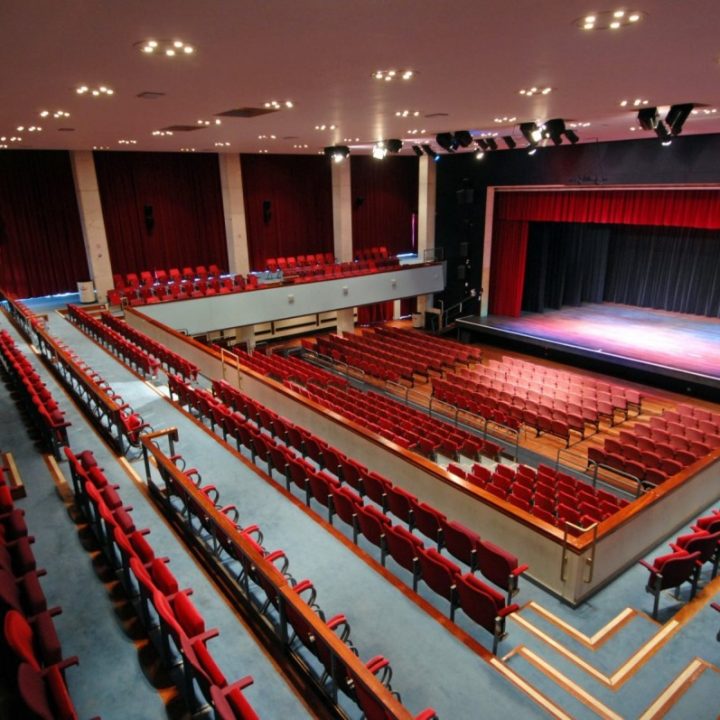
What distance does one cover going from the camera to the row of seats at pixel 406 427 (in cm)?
837

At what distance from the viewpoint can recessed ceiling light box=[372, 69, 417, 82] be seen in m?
5.84

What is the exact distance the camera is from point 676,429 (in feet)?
31.5

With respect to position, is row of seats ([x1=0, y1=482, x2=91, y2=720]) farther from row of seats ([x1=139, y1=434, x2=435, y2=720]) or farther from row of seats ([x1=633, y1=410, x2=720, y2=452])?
row of seats ([x1=633, y1=410, x2=720, y2=452])

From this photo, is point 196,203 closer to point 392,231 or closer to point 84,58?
point 392,231

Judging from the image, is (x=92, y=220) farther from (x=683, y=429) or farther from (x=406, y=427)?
(x=683, y=429)

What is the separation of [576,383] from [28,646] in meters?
11.9

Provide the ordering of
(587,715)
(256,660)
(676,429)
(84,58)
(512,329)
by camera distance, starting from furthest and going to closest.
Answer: (512,329)
(676,429)
(84,58)
(587,715)
(256,660)

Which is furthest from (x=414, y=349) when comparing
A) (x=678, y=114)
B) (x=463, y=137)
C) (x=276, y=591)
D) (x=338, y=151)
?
(x=276, y=591)

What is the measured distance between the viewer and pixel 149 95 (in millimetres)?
6938

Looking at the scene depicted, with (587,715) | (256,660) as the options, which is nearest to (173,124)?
(256,660)

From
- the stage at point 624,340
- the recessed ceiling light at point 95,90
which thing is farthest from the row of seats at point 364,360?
the recessed ceiling light at point 95,90

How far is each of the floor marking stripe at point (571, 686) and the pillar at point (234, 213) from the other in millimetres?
15742

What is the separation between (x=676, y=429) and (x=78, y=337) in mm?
11870

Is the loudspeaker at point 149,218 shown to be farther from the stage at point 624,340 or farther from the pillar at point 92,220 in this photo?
A: the stage at point 624,340
